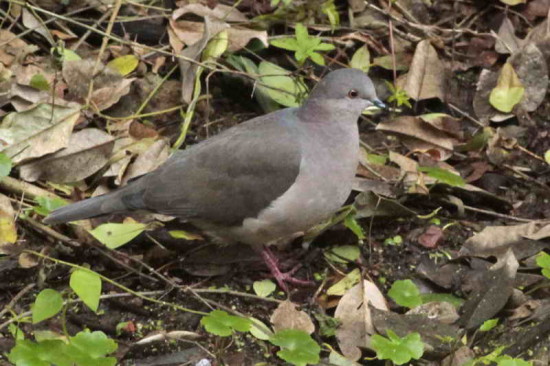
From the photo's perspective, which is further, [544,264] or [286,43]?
[286,43]

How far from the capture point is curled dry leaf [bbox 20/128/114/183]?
5164 mm

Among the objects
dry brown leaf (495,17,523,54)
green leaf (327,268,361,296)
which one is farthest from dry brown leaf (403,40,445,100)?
green leaf (327,268,361,296)

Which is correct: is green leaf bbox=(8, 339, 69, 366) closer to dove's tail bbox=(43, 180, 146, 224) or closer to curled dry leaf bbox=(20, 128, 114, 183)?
dove's tail bbox=(43, 180, 146, 224)

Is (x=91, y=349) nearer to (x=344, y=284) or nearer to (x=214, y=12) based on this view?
(x=344, y=284)

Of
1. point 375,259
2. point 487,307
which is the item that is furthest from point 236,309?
point 487,307

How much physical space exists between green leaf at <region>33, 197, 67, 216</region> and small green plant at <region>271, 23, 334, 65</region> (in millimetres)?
1489

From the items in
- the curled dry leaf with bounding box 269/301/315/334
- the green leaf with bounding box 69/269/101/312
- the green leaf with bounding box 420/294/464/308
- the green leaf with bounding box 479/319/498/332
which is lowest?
the green leaf with bounding box 420/294/464/308

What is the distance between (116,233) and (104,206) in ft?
0.55

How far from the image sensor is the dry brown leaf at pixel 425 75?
582 cm

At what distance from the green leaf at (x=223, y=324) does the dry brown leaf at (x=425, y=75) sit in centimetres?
225

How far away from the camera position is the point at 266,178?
470 centimetres

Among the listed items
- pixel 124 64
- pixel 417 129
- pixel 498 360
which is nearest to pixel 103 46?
pixel 124 64

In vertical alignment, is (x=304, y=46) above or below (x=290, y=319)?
above

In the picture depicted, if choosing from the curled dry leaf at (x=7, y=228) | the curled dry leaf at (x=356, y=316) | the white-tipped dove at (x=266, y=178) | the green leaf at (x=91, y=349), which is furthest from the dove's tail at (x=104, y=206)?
the curled dry leaf at (x=356, y=316)
